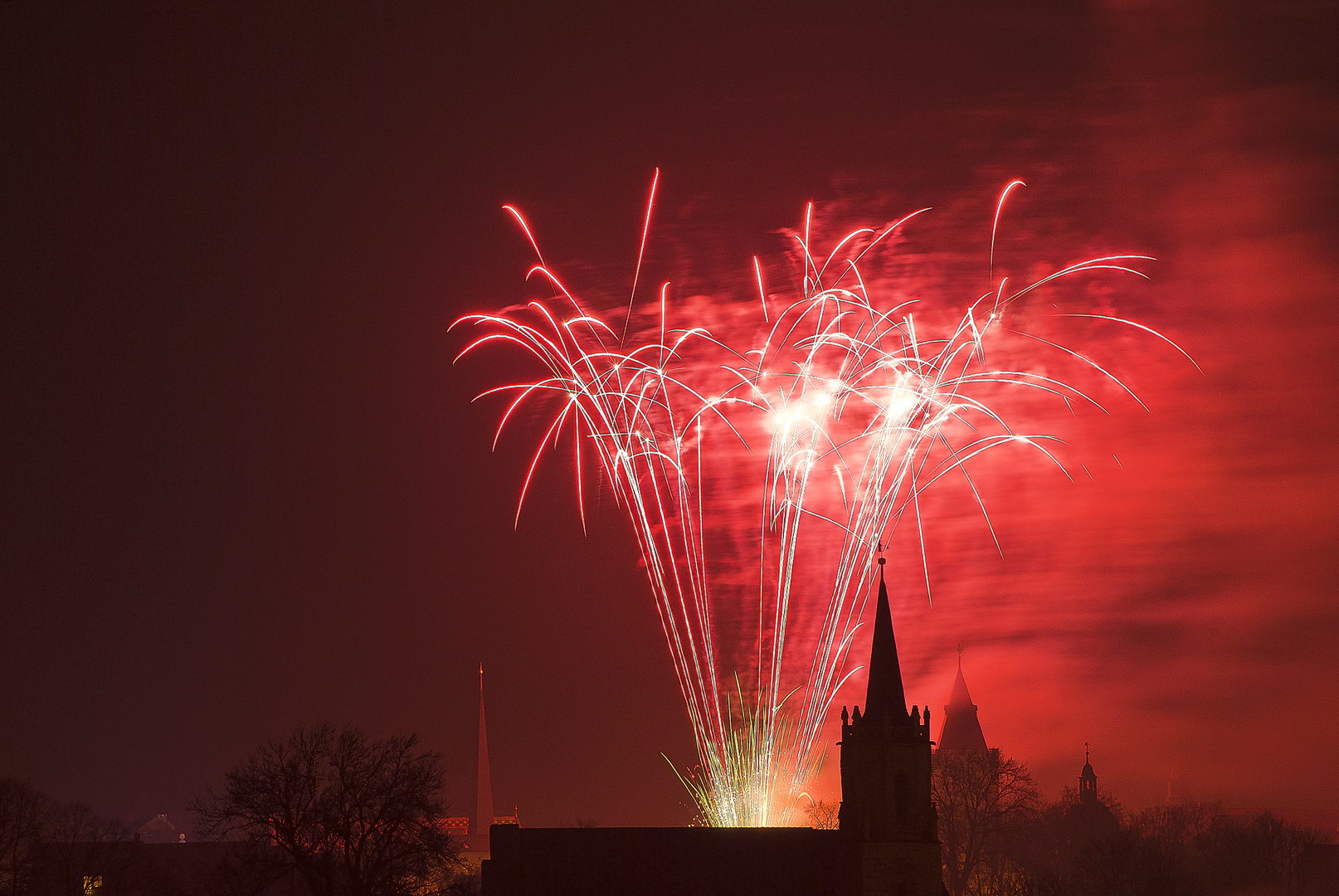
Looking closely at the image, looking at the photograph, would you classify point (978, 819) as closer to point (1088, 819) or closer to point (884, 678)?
point (1088, 819)

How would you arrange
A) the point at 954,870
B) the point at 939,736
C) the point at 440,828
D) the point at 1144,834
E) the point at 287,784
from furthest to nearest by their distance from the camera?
the point at 939,736 < the point at 1144,834 < the point at 954,870 < the point at 440,828 < the point at 287,784

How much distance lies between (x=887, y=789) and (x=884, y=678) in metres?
3.88

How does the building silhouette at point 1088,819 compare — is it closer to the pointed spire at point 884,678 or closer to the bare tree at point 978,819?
the bare tree at point 978,819

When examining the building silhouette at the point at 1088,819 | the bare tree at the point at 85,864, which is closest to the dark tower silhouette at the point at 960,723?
the building silhouette at the point at 1088,819

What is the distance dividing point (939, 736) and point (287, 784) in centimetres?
13118

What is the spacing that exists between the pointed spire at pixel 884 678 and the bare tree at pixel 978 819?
37.1 meters

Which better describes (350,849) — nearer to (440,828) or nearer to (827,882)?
(440,828)

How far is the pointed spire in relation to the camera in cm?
4716

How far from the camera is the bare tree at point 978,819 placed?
275ft

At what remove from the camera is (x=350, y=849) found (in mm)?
47156

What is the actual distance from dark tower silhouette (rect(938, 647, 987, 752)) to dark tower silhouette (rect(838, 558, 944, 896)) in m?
123

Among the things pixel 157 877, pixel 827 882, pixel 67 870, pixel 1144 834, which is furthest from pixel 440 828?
pixel 1144 834

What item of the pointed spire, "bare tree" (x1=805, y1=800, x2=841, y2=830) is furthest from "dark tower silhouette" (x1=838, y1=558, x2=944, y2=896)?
"bare tree" (x1=805, y1=800, x2=841, y2=830)

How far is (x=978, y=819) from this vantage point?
288 ft
